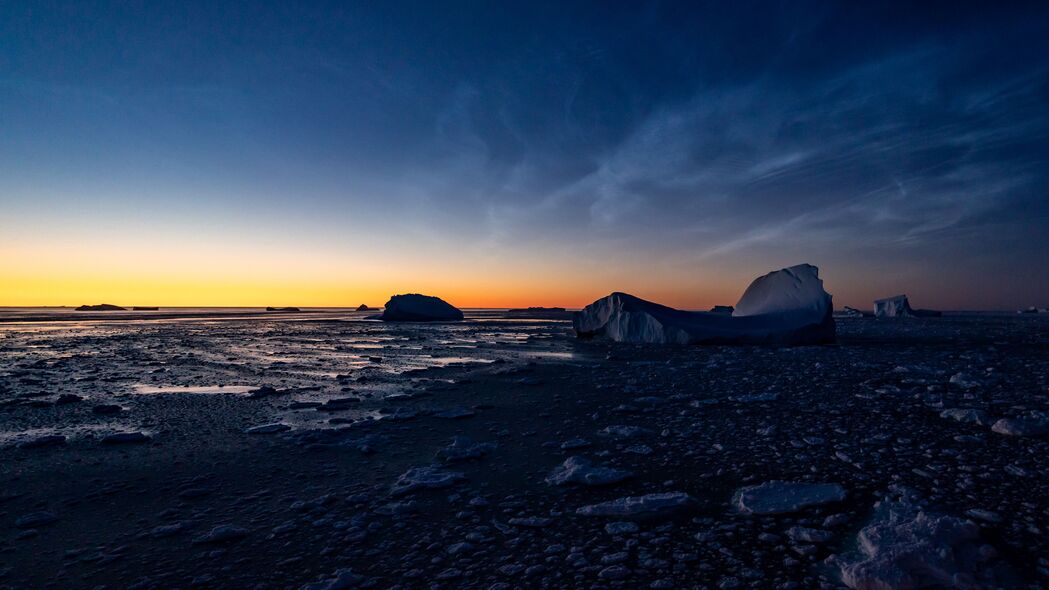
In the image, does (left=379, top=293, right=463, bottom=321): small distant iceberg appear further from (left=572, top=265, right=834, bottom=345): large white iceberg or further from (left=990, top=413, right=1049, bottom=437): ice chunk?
(left=990, top=413, right=1049, bottom=437): ice chunk

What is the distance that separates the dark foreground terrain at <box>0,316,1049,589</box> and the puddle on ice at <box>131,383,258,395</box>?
18 centimetres

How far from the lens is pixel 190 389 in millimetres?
6438

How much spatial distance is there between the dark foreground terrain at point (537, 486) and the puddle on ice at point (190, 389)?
0.59 ft

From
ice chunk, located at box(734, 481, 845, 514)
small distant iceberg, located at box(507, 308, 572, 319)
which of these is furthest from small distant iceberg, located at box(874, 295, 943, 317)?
ice chunk, located at box(734, 481, 845, 514)

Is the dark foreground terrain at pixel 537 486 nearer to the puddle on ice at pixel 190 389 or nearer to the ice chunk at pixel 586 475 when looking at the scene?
the ice chunk at pixel 586 475

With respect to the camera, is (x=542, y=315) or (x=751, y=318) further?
(x=542, y=315)

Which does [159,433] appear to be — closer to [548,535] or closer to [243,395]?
[243,395]

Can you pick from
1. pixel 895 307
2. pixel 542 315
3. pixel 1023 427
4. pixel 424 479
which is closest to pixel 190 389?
pixel 424 479

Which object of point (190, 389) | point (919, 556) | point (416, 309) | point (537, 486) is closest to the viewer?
point (919, 556)

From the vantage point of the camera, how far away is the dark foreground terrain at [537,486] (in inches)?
75.8

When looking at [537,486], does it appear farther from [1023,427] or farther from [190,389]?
[190,389]

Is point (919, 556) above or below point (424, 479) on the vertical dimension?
above

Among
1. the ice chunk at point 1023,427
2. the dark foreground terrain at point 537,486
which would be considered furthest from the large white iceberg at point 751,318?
the ice chunk at point 1023,427

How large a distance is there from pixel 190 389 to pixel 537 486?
5.85 metres
